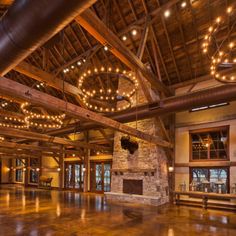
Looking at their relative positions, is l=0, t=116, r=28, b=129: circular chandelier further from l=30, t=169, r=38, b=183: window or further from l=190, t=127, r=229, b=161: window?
l=190, t=127, r=229, b=161: window

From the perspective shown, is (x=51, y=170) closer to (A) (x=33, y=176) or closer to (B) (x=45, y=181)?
(B) (x=45, y=181)

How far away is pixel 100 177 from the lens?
14.5 metres

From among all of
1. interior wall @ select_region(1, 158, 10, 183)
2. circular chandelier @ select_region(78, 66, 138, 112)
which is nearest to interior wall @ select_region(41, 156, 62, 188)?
interior wall @ select_region(1, 158, 10, 183)

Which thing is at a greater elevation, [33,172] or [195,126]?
[195,126]

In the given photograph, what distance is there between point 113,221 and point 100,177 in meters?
7.83

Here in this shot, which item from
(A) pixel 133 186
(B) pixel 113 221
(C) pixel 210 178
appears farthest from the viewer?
(A) pixel 133 186

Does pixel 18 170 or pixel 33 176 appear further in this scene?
pixel 18 170

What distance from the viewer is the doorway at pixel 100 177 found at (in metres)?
14.1

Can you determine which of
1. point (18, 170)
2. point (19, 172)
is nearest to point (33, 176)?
point (19, 172)

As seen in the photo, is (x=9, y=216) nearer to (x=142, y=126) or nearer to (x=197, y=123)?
(x=142, y=126)

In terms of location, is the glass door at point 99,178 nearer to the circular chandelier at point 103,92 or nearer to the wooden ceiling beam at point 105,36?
the circular chandelier at point 103,92

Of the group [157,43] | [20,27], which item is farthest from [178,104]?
[20,27]

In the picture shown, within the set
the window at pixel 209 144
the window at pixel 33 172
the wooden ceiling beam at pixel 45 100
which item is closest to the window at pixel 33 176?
the window at pixel 33 172

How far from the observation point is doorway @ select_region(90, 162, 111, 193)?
14125 millimetres
